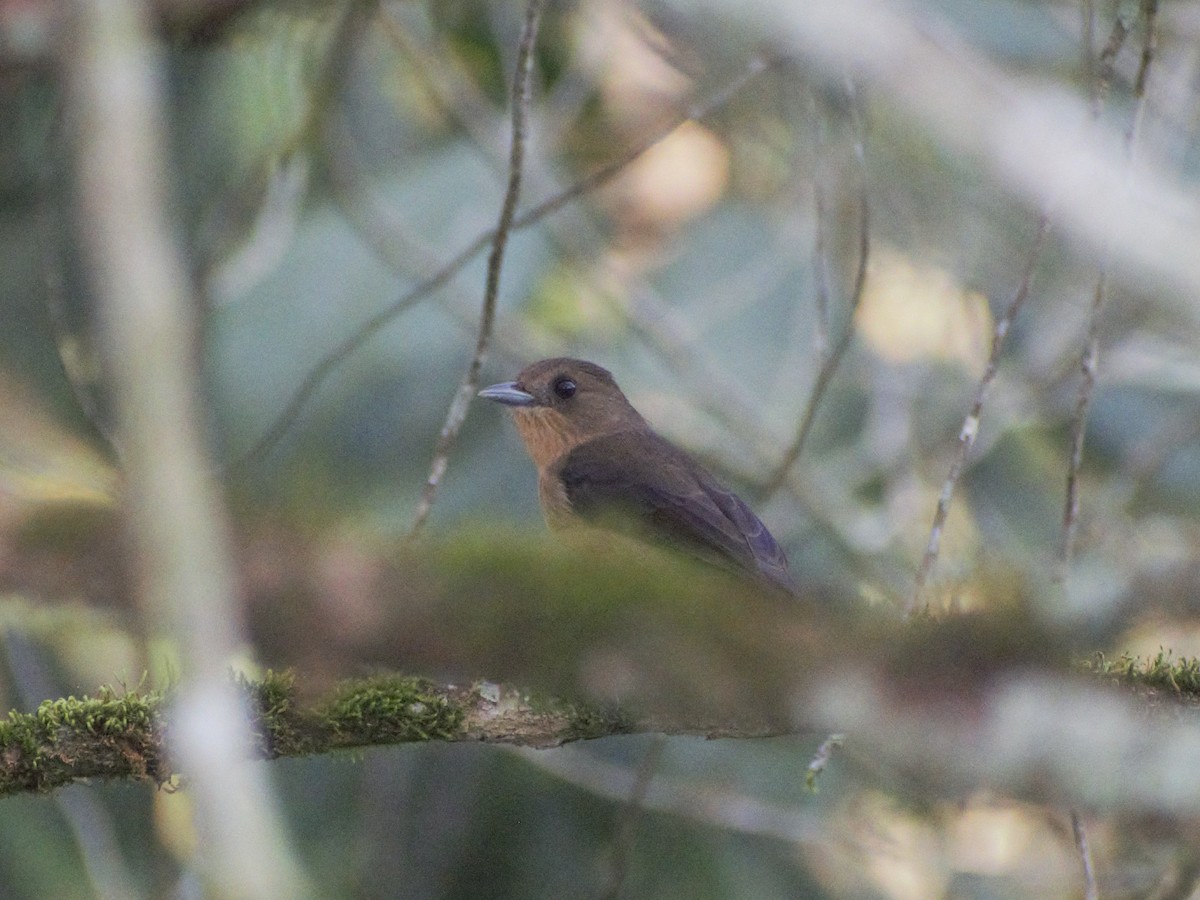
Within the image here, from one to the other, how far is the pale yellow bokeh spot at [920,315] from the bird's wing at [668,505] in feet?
5.55

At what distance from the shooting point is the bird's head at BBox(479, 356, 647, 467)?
5.46 metres

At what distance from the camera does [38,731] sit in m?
2.83

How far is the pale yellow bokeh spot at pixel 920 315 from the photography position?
6.56m

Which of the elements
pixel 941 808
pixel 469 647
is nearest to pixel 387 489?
pixel 941 808

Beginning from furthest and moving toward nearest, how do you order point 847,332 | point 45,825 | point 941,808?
point 45,825 → point 941,808 → point 847,332

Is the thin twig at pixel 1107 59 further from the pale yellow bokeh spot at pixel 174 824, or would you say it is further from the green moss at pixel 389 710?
the pale yellow bokeh spot at pixel 174 824

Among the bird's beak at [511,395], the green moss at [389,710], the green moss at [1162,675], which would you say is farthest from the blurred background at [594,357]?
the green moss at [389,710]

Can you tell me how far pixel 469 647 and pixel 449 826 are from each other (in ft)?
13.9

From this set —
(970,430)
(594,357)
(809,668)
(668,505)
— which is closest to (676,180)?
(594,357)

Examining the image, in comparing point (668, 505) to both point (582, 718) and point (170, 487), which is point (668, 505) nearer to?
point (582, 718)

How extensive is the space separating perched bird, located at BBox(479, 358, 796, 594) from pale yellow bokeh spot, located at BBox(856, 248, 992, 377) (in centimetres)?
153

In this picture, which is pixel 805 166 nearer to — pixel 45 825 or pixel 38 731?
pixel 45 825

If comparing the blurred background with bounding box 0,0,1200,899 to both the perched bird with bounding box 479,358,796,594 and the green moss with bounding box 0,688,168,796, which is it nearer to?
the perched bird with bounding box 479,358,796,594

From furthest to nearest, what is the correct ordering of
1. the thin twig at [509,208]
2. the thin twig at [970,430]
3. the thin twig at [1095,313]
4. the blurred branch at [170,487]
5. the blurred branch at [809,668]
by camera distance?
the thin twig at [509,208] < the thin twig at [970,430] < the thin twig at [1095,313] < the blurred branch at [809,668] < the blurred branch at [170,487]
